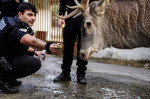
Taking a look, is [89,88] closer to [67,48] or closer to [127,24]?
[67,48]

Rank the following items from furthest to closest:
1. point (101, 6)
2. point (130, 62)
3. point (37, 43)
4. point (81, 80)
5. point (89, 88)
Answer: point (130, 62) → point (81, 80) → point (89, 88) → point (101, 6) → point (37, 43)

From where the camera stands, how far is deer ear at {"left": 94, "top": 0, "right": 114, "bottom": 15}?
3613mm

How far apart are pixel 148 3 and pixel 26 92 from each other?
2547 millimetres

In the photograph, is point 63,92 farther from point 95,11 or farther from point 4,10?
point 4,10

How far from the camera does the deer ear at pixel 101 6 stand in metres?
3.61

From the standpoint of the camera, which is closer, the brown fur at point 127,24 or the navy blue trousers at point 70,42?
the brown fur at point 127,24

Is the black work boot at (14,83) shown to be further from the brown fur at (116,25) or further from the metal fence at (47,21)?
the metal fence at (47,21)

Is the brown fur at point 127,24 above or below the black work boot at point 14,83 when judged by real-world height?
above

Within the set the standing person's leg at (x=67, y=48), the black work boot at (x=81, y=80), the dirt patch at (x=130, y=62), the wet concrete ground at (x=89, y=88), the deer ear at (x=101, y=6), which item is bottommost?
the dirt patch at (x=130, y=62)

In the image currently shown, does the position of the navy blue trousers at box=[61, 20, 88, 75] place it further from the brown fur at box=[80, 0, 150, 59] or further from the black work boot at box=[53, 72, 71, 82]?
the brown fur at box=[80, 0, 150, 59]

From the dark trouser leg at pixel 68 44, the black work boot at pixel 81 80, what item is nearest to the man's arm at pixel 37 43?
the dark trouser leg at pixel 68 44

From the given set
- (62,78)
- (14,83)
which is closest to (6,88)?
(14,83)

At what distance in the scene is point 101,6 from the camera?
364cm

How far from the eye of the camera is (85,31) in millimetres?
3752
